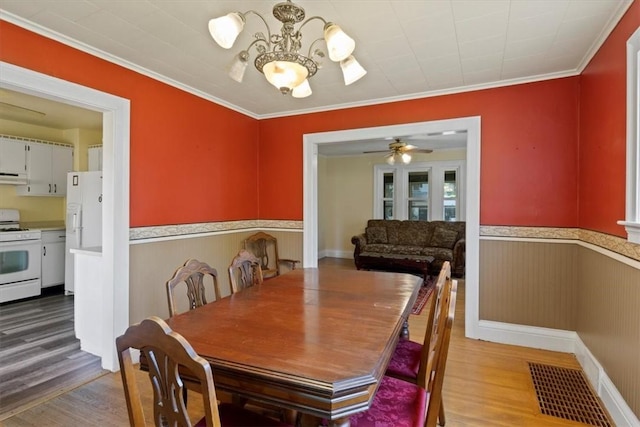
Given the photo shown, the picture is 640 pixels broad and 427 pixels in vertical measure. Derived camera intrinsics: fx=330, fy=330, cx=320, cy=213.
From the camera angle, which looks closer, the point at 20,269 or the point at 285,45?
the point at 285,45

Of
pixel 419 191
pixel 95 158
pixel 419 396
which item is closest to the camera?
pixel 419 396

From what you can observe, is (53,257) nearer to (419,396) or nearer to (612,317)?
(419,396)

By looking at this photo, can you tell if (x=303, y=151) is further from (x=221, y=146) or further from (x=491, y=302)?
(x=491, y=302)

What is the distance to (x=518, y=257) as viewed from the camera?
3.12m

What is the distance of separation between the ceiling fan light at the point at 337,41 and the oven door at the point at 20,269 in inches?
191

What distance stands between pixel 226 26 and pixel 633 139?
223cm

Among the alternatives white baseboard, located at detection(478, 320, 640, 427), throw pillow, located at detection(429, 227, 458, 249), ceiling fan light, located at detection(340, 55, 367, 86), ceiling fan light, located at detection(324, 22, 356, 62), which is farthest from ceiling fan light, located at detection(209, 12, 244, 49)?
throw pillow, located at detection(429, 227, 458, 249)

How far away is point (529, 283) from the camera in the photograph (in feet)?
10.1

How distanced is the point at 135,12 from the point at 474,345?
3.72 m

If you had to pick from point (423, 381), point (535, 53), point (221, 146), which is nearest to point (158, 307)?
point (221, 146)

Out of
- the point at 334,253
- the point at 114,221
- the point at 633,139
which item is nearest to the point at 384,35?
the point at 633,139

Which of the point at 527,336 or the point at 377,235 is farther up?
the point at 377,235

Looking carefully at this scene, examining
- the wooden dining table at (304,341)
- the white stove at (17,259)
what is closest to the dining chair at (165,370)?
the wooden dining table at (304,341)

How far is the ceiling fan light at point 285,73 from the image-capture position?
158 cm
